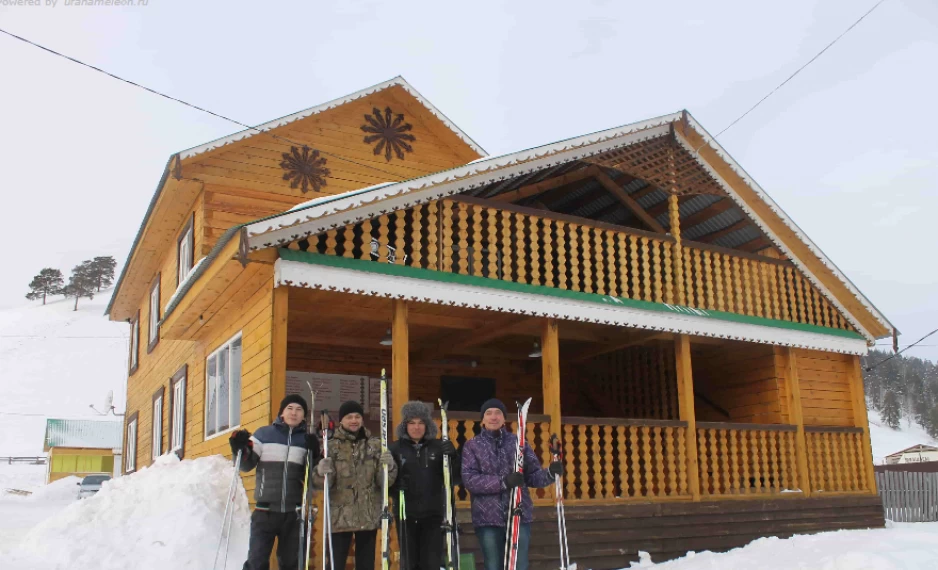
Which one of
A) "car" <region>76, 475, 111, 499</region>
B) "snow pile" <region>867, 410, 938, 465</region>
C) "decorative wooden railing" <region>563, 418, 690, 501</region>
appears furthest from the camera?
"snow pile" <region>867, 410, 938, 465</region>

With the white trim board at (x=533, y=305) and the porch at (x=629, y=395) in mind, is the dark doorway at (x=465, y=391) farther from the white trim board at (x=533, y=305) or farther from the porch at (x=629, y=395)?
the white trim board at (x=533, y=305)

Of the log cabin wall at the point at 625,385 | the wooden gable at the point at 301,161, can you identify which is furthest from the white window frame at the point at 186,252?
the log cabin wall at the point at 625,385

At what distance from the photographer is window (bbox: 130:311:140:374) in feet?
61.9

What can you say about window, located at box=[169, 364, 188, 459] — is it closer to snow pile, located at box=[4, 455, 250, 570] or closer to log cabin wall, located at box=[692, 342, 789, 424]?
snow pile, located at box=[4, 455, 250, 570]

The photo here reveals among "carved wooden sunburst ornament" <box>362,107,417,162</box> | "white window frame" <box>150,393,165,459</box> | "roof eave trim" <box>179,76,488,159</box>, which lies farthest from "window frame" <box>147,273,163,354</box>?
"carved wooden sunburst ornament" <box>362,107,417,162</box>

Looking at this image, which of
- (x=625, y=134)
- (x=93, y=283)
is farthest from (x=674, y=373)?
(x=93, y=283)

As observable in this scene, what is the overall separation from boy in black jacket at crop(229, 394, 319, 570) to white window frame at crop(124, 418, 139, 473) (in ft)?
43.4

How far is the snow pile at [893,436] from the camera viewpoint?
8250 centimetres

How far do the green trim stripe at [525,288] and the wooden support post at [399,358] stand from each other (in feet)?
1.46

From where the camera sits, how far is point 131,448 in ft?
62.6

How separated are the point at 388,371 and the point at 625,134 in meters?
4.99

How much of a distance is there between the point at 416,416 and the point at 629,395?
25.9ft

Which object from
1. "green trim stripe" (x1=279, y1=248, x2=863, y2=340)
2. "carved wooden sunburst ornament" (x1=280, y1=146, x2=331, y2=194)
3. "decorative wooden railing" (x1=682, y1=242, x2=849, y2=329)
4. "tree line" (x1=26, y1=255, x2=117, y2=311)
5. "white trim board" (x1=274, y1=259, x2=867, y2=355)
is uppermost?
"tree line" (x1=26, y1=255, x2=117, y2=311)

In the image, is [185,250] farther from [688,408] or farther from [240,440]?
[688,408]
